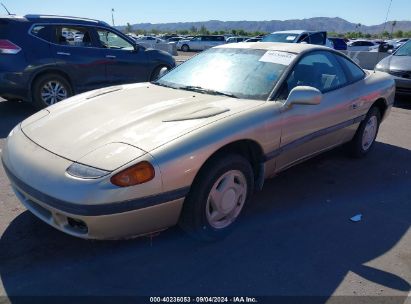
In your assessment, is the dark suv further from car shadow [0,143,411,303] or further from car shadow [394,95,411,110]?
car shadow [394,95,411,110]

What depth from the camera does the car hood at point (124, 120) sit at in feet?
8.58

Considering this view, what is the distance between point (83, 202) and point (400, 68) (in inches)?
335

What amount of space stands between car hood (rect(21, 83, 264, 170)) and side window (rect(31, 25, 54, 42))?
3573 millimetres

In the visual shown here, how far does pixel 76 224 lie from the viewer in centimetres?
249

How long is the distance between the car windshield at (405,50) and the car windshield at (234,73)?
23.7 ft

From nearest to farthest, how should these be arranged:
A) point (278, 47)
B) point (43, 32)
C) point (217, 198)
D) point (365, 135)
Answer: point (217, 198), point (278, 47), point (365, 135), point (43, 32)

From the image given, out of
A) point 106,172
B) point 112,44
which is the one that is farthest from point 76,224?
point 112,44

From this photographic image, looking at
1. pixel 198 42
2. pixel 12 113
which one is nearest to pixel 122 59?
pixel 12 113

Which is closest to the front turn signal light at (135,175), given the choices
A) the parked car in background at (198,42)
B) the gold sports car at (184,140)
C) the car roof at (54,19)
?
the gold sports car at (184,140)

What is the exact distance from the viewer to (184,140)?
2.61m

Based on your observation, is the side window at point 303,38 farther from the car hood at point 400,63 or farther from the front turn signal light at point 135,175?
the front turn signal light at point 135,175

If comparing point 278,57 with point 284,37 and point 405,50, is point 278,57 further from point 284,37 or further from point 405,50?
point 284,37

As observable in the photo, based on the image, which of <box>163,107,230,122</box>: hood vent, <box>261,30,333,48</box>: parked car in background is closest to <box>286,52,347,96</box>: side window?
<box>163,107,230,122</box>: hood vent

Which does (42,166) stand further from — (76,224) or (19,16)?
(19,16)
